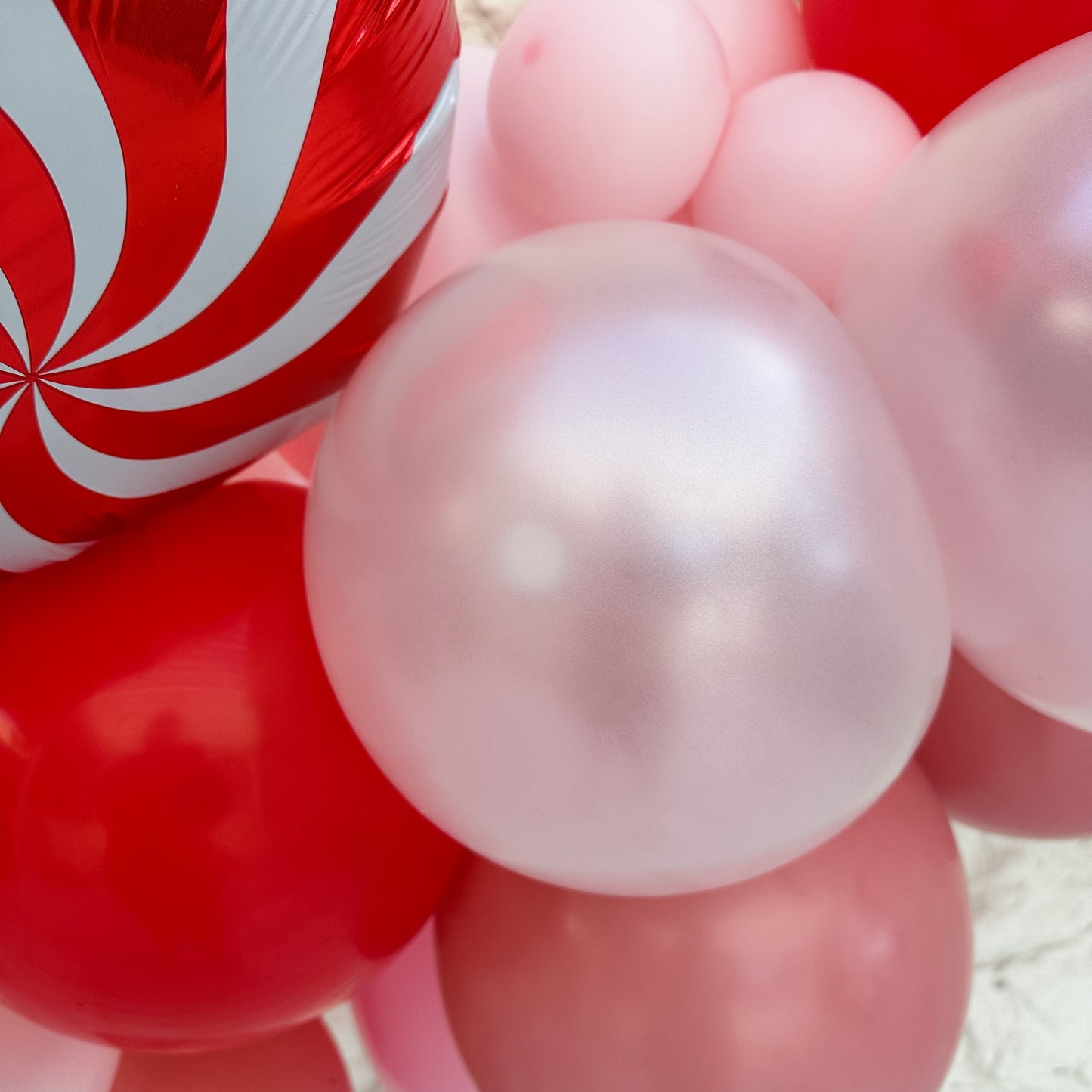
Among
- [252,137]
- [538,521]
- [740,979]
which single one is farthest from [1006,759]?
[252,137]

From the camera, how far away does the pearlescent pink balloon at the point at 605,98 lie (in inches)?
34.1

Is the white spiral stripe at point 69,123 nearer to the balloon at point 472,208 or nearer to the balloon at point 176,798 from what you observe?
the balloon at point 176,798

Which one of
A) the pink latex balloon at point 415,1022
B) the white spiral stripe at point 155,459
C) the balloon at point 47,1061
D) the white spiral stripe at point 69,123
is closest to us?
the white spiral stripe at point 69,123

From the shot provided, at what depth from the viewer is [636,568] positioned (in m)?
0.62

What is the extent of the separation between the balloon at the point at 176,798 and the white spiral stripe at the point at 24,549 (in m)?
0.02

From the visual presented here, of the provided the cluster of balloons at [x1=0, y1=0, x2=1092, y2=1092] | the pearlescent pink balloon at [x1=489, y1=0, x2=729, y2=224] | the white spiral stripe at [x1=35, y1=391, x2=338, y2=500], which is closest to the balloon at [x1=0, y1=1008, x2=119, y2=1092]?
the cluster of balloons at [x1=0, y1=0, x2=1092, y2=1092]

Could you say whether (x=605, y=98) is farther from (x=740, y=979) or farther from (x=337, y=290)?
(x=740, y=979)

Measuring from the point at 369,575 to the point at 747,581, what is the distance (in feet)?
0.74

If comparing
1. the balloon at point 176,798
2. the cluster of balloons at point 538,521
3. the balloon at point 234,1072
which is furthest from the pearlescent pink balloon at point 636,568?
the balloon at point 234,1072

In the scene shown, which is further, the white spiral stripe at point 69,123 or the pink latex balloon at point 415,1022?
the pink latex balloon at point 415,1022

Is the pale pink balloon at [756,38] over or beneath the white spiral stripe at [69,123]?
beneath

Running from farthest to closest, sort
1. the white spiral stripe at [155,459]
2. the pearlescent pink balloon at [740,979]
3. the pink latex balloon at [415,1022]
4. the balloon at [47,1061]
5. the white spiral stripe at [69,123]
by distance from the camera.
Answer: the pink latex balloon at [415,1022] < the balloon at [47,1061] < the pearlescent pink balloon at [740,979] < the white spiral stripe at [155,459] < the white spiral stripe at [69,123]

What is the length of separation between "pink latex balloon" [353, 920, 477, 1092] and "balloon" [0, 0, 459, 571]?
518mm

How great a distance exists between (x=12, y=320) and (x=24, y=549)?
19 cm
